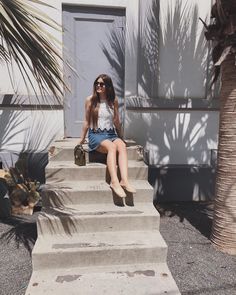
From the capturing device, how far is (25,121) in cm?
520

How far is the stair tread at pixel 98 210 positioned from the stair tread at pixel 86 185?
20 centimetres

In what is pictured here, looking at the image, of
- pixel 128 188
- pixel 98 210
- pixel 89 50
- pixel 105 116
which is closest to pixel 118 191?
pixel 128 188

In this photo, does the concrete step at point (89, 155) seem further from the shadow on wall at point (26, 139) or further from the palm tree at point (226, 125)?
the palm tree at point (226, 125)

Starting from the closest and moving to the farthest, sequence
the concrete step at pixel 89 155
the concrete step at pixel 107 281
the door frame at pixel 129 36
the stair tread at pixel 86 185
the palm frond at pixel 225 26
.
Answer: the concrete step at pixel 107 281 → the palm frond at pixel 225 26 → the stair tread at pixel 86 185 → the concrete step at pixel 89 155 → the door frame at pixel 129 36

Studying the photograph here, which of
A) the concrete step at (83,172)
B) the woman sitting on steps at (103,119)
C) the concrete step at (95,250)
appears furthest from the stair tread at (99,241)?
the concrete step at (83,172)

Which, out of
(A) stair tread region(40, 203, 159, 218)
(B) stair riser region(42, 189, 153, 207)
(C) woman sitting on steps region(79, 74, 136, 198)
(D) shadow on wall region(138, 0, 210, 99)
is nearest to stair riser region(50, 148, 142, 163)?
(C) woman sitting on steps region(79, 74, 136, 198)

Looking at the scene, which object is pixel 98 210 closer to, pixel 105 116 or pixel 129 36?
pixel 105 116

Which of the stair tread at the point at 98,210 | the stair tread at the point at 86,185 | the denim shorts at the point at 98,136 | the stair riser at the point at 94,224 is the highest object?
the denim shorts at the point at 98,136

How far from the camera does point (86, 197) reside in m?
3.64

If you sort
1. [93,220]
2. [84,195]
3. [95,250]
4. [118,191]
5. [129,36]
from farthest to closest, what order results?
[129,36] → [84,195] → [118,191] → [93,220] → [95,250]

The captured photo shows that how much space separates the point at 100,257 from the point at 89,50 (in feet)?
12.3

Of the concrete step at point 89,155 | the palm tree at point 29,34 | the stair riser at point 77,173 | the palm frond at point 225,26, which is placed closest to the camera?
Result: the palm tree at point 29,34

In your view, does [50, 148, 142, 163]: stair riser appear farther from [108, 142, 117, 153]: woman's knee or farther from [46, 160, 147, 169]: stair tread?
[108, 142, 117, 153]: woman's knee

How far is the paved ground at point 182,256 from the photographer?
2961mm
